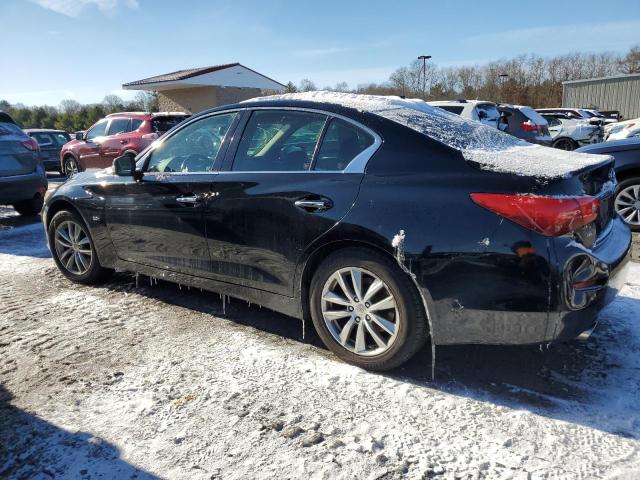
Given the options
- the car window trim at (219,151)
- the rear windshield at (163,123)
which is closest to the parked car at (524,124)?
the rear windshield at (163,123)

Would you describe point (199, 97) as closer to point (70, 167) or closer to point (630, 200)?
point (70, 167)

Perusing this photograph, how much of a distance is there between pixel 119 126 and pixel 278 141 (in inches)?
420

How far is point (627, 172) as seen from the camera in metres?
6.09

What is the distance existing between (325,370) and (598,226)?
1.76 m

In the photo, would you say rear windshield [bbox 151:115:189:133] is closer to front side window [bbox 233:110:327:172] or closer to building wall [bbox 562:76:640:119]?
front side window [bbox 233:110:327:172]

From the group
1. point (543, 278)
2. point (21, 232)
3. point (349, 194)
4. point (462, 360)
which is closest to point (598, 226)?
point (543, 278)

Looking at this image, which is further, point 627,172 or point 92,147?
point 92,147

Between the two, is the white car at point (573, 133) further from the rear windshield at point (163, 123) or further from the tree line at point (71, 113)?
the tree line at point (71, 113)

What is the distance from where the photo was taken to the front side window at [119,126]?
12562mm

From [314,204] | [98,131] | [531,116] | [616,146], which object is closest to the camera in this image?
[314,204]

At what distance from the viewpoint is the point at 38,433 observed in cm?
254

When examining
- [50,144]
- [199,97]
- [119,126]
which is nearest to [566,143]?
[119,126]

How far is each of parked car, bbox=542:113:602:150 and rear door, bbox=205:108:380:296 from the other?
52.4ft

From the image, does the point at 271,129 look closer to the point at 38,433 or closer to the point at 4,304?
the point at 38,433
